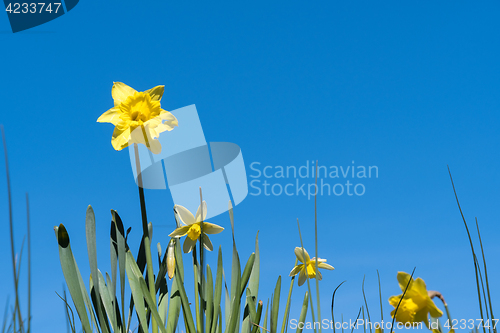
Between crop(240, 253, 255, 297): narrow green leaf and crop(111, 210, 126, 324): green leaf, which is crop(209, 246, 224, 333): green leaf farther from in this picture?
crop(111, 210, 126, 324): green leaf

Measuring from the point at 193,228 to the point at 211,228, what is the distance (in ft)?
0.39

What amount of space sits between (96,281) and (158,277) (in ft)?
1.30

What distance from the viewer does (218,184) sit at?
9.77 ft

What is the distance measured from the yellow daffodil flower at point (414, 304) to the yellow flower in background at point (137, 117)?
156 centimetres

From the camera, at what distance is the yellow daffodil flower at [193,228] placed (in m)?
2.50

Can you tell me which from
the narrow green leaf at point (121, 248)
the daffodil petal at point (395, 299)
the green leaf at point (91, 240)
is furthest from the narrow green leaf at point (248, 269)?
the daffodil petal at point (395, 299)

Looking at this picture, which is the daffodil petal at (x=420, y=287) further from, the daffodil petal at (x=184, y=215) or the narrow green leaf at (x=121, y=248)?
the narrow green leaf at (x=121, y=248)

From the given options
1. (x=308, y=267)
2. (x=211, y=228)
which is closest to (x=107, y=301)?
(x=211, y=228)

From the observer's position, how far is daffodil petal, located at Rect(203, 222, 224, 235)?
253cm

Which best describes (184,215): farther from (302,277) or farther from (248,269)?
(302,277)

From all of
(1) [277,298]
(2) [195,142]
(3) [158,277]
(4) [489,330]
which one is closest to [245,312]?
(1) [277,298]

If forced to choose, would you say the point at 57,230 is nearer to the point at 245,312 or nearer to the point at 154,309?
the point at 154,309

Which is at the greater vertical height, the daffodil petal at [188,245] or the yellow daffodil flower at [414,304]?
the daffodil petal at [188,245]

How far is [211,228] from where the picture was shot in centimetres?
255
